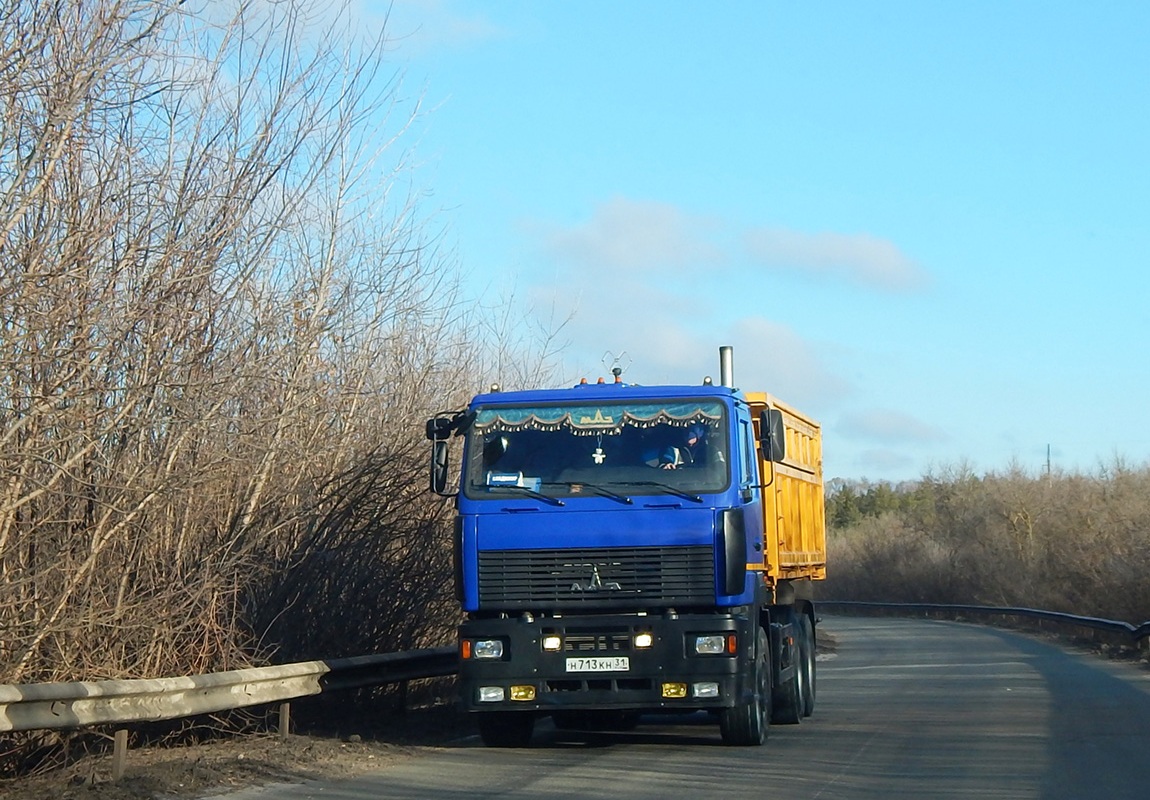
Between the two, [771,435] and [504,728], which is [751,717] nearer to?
[504,728]

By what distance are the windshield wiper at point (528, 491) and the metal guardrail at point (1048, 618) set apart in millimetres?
18141

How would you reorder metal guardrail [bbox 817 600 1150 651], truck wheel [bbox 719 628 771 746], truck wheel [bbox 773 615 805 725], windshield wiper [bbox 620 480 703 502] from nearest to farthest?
windshield wiper [bbox 620 480 703 502] → truck wheel [bbox 719 628 771 746] → truck wheel [bbox 773 615 805 725] → metal guardrail [bbox 817 600 1150 651]

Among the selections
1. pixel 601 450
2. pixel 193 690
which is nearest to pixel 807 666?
pixel 601 450

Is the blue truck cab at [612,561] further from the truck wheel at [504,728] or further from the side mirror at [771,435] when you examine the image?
the truck wheel at [504,728]

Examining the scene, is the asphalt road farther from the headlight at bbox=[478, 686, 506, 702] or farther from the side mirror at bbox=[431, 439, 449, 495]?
the side mirror at bbox=[431, 439, 449, 495]

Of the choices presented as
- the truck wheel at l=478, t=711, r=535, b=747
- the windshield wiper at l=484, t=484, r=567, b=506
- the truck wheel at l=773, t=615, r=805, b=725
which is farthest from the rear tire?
the windshield wiper at l=484, t=484, r=567, b=506

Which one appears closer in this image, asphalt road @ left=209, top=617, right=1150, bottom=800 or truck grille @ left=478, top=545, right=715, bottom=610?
asphalt road @ left=209, top=617, right=1150, bottom=800

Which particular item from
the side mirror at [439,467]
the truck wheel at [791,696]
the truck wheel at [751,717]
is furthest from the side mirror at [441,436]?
the truck wheel at [791,696]

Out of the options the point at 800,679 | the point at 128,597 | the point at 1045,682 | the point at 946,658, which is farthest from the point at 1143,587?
the point at 128,597

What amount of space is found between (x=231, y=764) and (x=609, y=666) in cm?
327

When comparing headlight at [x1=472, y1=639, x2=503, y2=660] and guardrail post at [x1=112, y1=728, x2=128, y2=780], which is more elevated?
headlight at [x1=472, y1=639, x2=503, y2=660]

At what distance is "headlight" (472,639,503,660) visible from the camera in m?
12.5

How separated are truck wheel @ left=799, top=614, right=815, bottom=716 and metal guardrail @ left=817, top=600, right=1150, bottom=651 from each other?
12.2 metres

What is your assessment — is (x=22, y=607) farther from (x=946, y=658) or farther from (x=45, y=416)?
(x=946, y=658)
